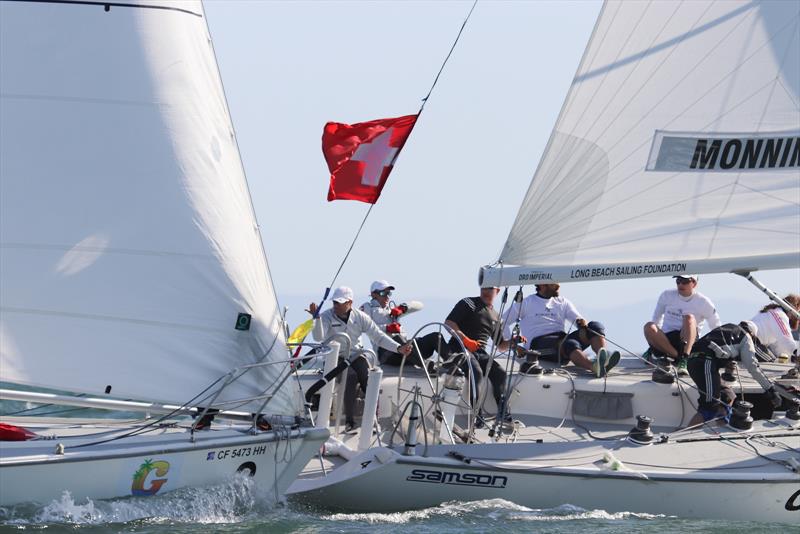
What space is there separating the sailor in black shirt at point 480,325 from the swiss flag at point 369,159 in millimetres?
1506

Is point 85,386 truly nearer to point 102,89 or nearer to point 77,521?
point 77,521

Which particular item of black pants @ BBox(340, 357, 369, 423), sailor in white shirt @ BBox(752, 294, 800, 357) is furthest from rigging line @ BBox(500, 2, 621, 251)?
sailor in white shirt @ BBox(752, 294, 800, 357)

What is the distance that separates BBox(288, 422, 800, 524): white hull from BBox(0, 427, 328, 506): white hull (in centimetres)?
53

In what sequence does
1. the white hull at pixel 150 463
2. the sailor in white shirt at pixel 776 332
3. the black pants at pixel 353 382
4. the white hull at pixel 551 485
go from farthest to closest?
1. the sailor in white shirt at pixel 776 332
2. the black pants at pixel 353 382
3. the white hull at pixel 551 485
4. the white hull at pixel 150 463

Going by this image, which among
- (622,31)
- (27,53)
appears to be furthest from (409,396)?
(27,53)

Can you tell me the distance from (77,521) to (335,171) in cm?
381

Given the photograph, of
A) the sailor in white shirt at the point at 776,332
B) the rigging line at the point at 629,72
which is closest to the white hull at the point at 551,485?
the rigging line at the point at 629,72

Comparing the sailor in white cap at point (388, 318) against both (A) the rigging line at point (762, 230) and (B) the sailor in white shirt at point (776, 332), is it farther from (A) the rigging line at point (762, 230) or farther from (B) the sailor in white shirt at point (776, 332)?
(B) the sailor in white shirt at point (776, 332)

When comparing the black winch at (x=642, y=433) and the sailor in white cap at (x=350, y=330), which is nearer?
the black winch at (x=642, y=433)

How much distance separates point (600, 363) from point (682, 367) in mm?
886

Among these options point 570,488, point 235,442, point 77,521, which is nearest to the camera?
point 77,521

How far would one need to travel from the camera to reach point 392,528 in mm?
9523

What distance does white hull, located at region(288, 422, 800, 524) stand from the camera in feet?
32.5

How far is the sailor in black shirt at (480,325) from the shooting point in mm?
11602
